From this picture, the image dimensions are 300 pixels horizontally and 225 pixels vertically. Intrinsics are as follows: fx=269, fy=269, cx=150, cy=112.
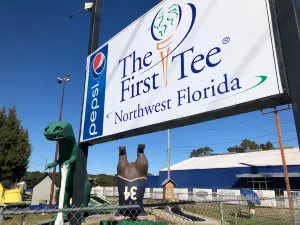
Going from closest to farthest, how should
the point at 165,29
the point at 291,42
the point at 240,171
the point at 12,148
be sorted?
the point at 291,42 < the point at 165,29 < the point at 12,148 < the point at 240,171

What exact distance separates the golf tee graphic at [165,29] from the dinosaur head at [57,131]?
8.71ft

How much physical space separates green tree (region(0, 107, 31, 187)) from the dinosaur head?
18.0m

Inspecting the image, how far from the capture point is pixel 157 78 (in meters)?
3.23

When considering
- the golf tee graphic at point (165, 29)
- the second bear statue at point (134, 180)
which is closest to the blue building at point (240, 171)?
the second bear statue at point (134, 180)

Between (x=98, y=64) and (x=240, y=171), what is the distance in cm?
2581

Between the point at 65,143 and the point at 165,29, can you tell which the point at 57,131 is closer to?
the point at 65,143

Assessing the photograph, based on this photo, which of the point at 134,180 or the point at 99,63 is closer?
the point at 99,63

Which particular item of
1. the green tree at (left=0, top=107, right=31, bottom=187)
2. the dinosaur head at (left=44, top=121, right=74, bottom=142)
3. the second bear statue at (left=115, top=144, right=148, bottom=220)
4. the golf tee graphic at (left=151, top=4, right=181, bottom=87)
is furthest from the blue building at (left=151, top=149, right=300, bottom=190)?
the golf tee graphic at (left=151, top=4, right=181, bottom=87)

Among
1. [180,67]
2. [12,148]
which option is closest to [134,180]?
[180,67]

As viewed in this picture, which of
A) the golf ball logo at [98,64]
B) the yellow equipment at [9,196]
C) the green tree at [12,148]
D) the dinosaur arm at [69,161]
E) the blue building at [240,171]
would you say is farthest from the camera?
the blue building at [240,171]

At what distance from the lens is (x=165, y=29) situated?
336 centimetres

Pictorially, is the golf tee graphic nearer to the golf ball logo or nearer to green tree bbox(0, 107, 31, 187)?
the golf ball logo

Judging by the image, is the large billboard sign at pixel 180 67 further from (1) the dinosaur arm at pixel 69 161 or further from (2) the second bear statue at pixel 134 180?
(2) the second bear statue at pixel 134 180

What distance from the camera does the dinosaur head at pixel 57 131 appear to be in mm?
4887
